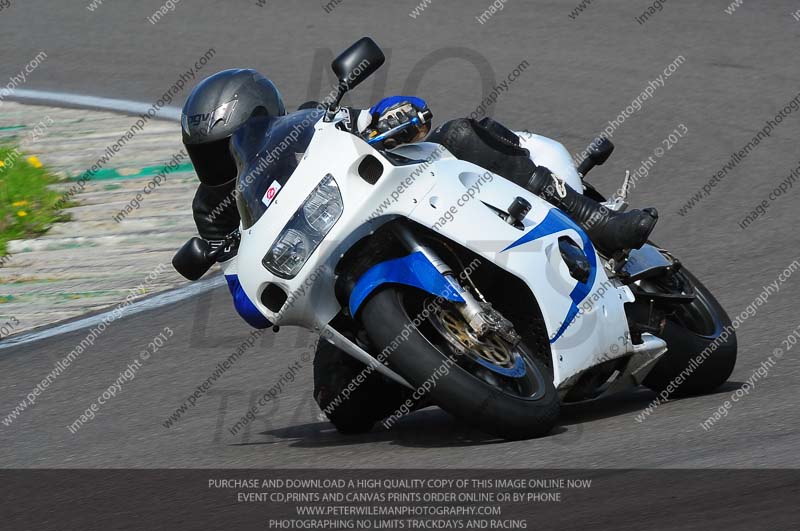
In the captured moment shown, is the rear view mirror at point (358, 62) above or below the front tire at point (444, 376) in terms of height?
above

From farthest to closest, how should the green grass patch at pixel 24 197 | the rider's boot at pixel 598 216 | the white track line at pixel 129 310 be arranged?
the green grass patch at pixel 24 197 < the white track line at pixel 129 310 < the rider's boot at pixel 598 216

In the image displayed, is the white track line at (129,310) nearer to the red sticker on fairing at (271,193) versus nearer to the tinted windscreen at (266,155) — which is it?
the tinted windscreen at (266,155)

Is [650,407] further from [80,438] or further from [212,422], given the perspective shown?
[80,438]

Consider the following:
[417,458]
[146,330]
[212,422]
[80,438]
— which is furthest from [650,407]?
[146,330]

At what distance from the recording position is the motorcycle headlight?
494 centimetres

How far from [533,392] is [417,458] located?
49cm

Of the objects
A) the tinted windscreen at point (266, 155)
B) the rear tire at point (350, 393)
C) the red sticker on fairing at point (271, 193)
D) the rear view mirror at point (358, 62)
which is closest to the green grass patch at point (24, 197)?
the rear tire at point (350, 393)

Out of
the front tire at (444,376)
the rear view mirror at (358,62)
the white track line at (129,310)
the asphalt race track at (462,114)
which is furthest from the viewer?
the white track line at (129,310)

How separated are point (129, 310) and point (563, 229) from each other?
3.71 meters

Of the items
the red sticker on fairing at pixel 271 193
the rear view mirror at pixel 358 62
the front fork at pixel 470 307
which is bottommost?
the red sticker on fairing at pixel 271 193

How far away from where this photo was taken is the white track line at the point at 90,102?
12281mm

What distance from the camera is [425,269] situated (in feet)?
16.0

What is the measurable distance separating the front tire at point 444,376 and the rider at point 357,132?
0.71 metres

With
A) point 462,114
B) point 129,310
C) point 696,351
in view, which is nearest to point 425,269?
point 696,351
